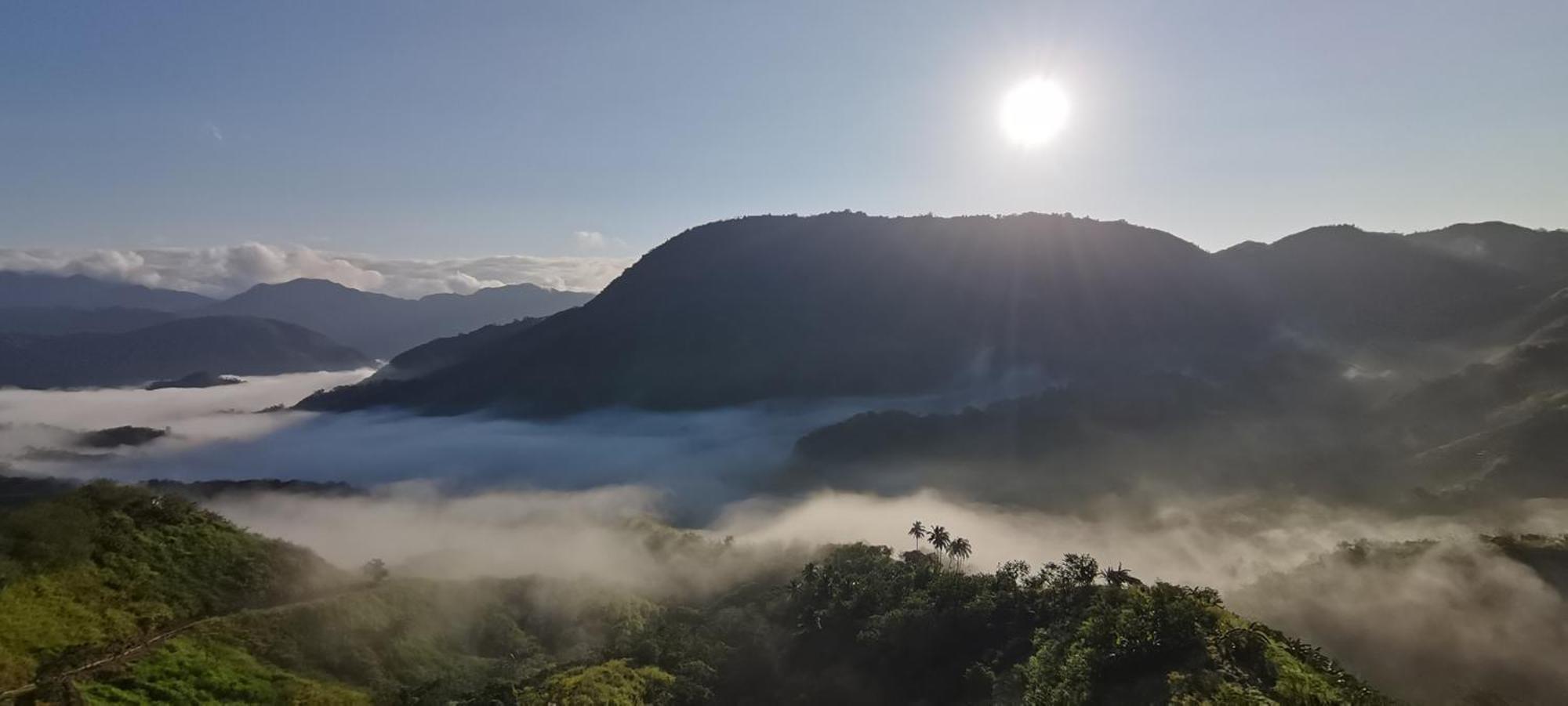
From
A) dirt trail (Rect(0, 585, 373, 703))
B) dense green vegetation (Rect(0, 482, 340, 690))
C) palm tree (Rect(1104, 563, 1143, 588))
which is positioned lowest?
palm tree (Rect(1104, 563, 1143, 588))

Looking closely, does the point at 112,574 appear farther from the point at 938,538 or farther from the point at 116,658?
the point at 938,538

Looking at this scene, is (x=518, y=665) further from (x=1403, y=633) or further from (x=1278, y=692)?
(x=1403, y=633)

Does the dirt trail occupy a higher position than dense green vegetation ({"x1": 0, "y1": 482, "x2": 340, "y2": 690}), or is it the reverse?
dense green vegetation ({"x1": 0, "y1": 482, "x2": 340, "y2": 690})

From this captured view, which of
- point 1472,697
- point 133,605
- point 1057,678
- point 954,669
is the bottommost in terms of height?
point 1472,697

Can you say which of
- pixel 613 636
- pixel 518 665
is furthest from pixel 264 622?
pixel 613 636

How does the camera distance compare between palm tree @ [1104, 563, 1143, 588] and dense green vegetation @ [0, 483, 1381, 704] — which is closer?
dense green vegetation @ [0, 483, 1381, 704]

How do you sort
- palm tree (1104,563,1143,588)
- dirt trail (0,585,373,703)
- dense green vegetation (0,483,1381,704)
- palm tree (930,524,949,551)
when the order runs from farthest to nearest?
1. palm tree (930,524,949,551)
2. palm tree (1104,563,1143,588)
3. dense green vegetation (0,483,1381,704)
4. dirt trail (0,585,373,703)

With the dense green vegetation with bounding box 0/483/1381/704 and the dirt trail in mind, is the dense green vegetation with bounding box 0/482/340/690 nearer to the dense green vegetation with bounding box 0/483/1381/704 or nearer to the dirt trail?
the dense green vegetation with bounding box 0/483/1381/704

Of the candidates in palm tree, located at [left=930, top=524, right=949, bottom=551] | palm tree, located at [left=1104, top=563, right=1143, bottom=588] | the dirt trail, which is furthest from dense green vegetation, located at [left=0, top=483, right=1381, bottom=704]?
palm tree, located at [left=930, top=524, right=949, bottom=551]

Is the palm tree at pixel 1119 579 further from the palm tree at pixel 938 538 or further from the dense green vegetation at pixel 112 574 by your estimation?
the dense green vegetation at pixel 112 574

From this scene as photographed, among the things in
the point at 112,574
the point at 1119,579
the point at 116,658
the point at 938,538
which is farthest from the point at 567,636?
the point at 1119,579
